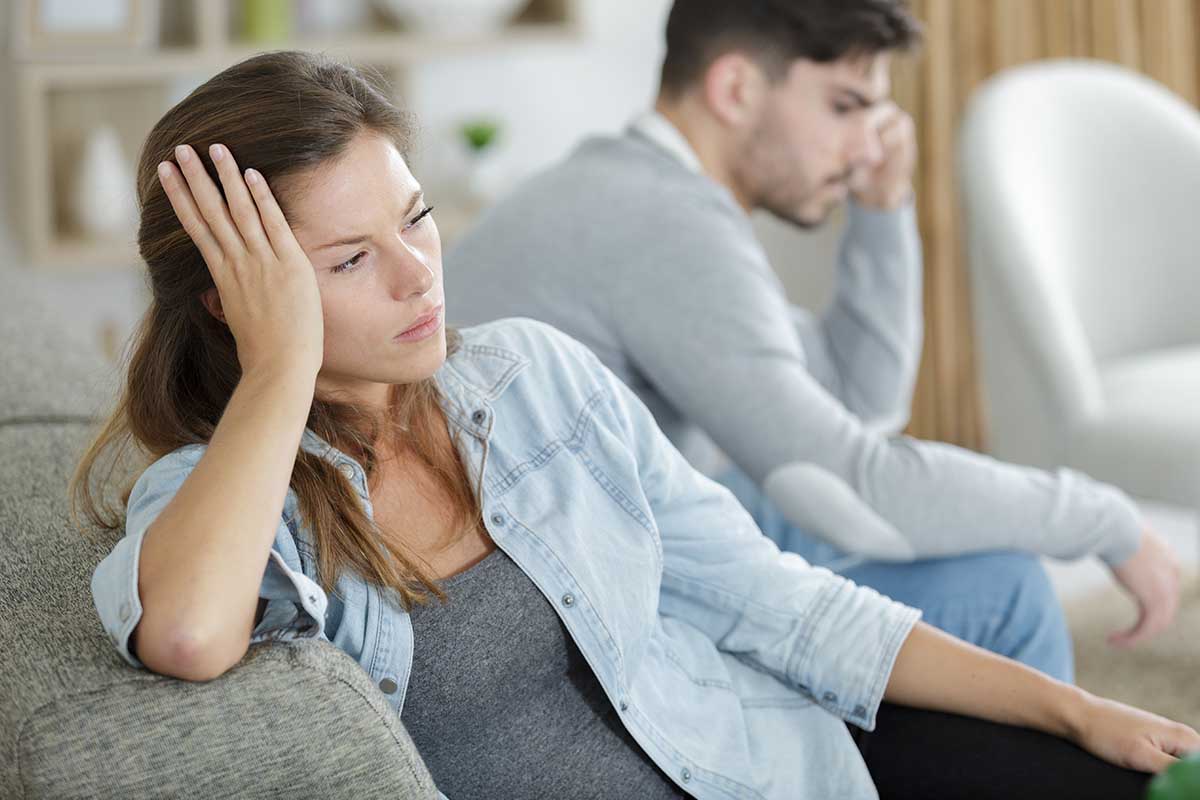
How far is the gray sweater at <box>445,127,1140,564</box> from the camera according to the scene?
5.05ft

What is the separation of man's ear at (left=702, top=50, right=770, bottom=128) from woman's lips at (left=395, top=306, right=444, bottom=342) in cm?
92

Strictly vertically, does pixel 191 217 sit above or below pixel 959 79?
above

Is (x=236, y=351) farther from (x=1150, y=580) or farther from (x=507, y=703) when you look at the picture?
(x=1150, y=580)

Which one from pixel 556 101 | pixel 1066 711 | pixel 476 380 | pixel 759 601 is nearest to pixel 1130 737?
pixel 1066 711

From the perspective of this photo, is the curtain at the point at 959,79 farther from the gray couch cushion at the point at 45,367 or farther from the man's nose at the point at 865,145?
the gray couch cushion at the point at 45,367

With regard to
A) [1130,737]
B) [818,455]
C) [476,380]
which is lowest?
[818,455]

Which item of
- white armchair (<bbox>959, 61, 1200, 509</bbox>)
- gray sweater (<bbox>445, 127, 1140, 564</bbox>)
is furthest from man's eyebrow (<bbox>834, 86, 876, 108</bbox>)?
white armchair (<bbox>959, 61, 1200, 509</bbox>)

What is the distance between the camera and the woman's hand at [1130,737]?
1.03 meters

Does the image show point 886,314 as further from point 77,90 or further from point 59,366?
point 77,90

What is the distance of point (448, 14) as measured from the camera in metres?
3.19

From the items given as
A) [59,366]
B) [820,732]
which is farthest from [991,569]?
[59,366]

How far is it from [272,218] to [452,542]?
0.27 metres

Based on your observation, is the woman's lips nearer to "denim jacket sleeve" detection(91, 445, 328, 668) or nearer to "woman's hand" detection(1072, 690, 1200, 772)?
"denim jacket sleeve" detection(91, 445, 328, 668)

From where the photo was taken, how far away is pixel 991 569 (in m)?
1.57
